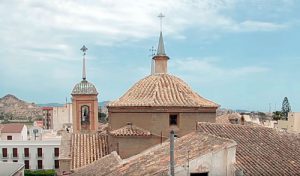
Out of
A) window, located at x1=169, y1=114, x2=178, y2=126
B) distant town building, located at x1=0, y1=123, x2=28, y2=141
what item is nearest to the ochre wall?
window, located at x1=169, y1=114, x2=178, y2=126

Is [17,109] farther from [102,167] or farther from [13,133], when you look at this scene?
[102,167]

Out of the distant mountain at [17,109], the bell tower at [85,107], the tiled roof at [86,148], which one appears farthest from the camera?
the distant mountain at [17,109]

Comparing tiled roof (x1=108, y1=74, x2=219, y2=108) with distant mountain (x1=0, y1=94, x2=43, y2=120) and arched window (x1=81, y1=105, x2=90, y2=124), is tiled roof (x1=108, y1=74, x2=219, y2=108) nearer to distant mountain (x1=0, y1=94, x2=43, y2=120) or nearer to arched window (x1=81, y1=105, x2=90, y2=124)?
arched window (x1=81, y1=105, x2=90, y2=124)

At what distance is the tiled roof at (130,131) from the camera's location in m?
16.9

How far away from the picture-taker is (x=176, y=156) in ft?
37.4

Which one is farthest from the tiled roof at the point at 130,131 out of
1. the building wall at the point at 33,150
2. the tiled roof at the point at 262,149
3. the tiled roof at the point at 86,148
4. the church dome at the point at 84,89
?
the building wall at the point at 33,150

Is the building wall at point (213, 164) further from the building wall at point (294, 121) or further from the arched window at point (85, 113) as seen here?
the building wall at point (294, 121)

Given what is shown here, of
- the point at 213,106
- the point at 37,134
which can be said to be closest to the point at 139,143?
the point at 213,106

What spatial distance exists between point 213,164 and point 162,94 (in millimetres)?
7813

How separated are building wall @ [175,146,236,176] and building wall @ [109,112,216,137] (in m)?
6.63

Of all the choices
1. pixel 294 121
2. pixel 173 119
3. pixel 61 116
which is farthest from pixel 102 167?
pixel 61 116

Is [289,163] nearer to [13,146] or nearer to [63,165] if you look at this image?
[63,165]

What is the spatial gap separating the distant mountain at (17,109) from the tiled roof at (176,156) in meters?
137

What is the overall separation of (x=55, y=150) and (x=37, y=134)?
9422mm
